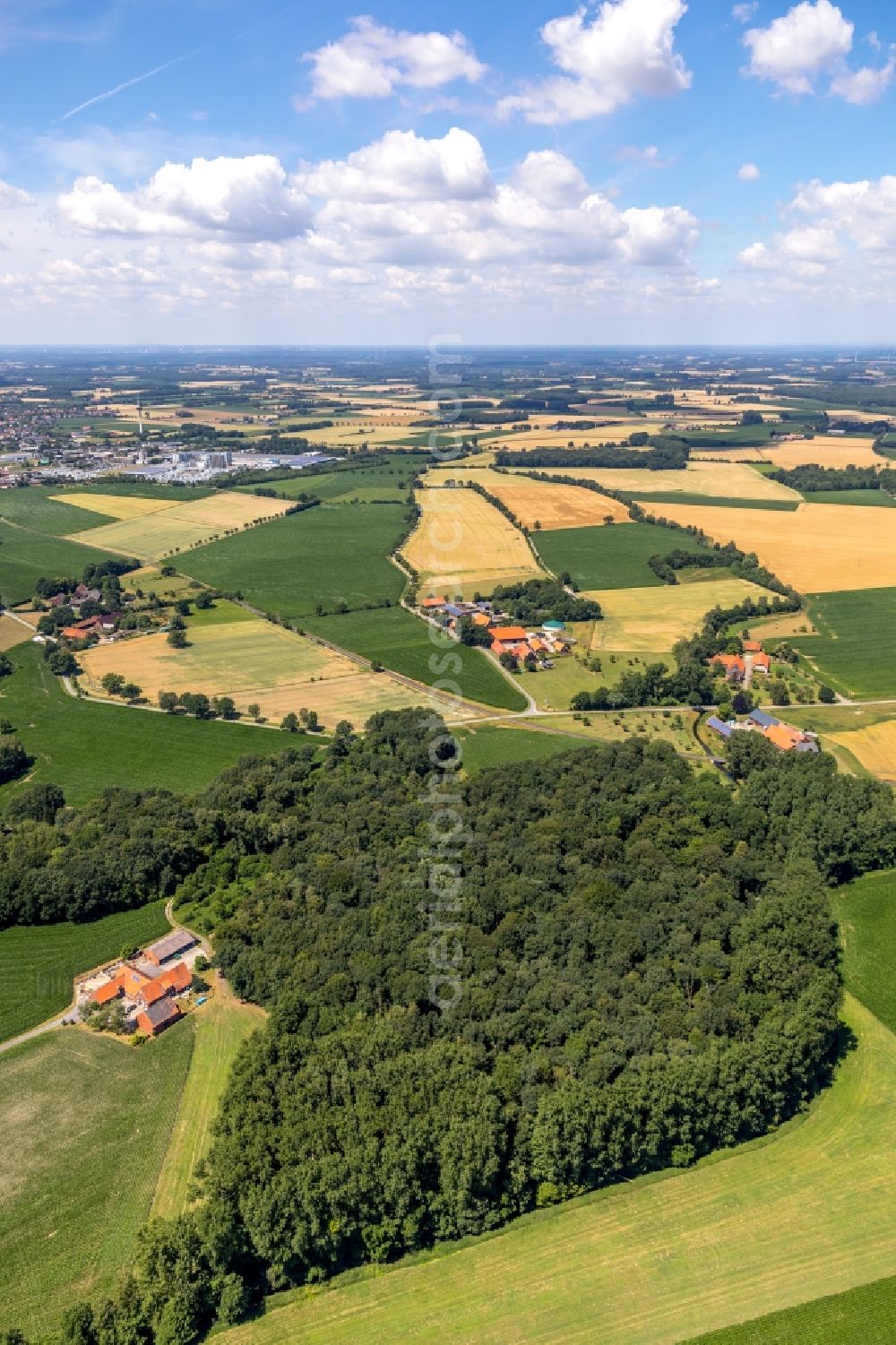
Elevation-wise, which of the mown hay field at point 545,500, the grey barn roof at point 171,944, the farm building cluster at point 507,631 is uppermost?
the mown hay field at point 545,500

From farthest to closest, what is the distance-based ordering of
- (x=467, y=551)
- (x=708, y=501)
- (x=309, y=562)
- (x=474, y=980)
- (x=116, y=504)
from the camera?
(x=116, y=504) < (x=708, y=501) < (x=467, y=551) < (x=309, y=562) < (x=474, y=980)

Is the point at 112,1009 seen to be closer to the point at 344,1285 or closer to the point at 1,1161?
the point at 1,1161

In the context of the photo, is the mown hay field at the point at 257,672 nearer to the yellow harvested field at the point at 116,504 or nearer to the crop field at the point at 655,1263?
the crop field at the point at 655,1263

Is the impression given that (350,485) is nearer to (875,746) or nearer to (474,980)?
(875,746)

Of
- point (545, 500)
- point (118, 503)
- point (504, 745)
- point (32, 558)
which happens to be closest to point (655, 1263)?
point (504, 745)

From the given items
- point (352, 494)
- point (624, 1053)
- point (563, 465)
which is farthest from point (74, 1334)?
point (563, 465)

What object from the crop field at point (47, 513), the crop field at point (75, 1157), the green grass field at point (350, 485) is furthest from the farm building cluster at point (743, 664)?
the crop field at point (47, 513)
